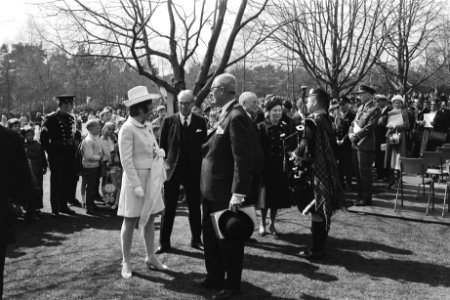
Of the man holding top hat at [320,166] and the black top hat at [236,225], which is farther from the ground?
the man holding top hat at [320,166]

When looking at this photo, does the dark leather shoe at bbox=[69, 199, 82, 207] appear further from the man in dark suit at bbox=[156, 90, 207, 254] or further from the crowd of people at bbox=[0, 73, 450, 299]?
the man in dark suit at bbox=[156, 90, 207, 254]

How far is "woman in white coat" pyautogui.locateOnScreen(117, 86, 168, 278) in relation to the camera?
473cm

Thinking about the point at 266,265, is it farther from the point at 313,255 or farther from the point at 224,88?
the point at 224,88

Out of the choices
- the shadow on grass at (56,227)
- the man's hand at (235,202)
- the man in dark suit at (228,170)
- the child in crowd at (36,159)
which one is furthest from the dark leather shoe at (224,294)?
the child in crowd at (36,159)

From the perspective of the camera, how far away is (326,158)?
535cm

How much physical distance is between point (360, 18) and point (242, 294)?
10469 mm

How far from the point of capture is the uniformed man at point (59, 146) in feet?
25.9

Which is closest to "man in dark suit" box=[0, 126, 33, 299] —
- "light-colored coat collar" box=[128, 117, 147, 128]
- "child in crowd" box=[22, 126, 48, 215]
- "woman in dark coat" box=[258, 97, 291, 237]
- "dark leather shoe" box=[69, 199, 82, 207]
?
"light-colored coat collar" box=[128, 117, 147, 128]

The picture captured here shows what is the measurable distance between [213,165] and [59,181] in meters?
4.69

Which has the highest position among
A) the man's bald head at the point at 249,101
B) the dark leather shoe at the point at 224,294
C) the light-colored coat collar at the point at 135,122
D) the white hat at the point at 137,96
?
the man's bald head at the point at 249,101

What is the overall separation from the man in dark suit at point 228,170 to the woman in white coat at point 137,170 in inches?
28.8

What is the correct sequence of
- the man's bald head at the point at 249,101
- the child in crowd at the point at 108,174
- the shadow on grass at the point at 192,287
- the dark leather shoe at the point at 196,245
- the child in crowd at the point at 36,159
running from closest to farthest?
the shadow on grass at the point at 192,287
the dark leather shoe at the point at 196,245
the man's bald head at the point at 249,101
the child in crowd at the point at 36,159
the child in crowd at the point at 108,174

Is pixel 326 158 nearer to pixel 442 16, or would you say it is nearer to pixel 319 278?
pixel 319 278

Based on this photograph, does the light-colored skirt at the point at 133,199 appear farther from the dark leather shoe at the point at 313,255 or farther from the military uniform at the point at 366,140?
the military uniform at the point at 366,140
